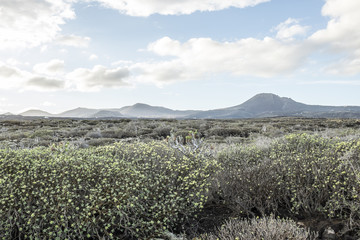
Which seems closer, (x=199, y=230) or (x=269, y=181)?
(x=199, y=230)

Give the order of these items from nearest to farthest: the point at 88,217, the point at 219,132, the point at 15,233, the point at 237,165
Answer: the point at 88,217, the point at 15,233, the point at 237,165, the point at 219,132

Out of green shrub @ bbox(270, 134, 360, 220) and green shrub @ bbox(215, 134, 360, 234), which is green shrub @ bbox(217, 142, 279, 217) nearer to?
green shrub @ bbox(215, 134, 360, 234)

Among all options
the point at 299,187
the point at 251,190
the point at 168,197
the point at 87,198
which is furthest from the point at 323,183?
the point at 87,198

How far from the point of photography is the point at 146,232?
4.30 m

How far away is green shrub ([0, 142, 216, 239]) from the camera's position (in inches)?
150

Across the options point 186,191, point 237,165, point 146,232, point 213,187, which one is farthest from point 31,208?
point 237,165

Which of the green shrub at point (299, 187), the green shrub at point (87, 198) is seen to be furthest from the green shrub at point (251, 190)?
the green shrub at point (87, 198)

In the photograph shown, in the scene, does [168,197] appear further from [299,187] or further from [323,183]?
[323,183]

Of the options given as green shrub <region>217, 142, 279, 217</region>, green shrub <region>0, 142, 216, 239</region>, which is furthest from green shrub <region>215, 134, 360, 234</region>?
green shrub <region>0, 142, 216, 239</region>

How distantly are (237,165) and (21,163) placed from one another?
4834 mm

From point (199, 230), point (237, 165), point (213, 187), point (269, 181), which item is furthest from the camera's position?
point (237, 165)

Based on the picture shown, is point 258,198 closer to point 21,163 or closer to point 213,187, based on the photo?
point 213,187

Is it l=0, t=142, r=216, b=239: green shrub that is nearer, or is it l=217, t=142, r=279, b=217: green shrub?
l=0, t=142, r=216, b=239: green shrub

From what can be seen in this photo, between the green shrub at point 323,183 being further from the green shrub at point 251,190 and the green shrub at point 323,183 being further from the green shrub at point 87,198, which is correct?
the green shrub at point 87,198
